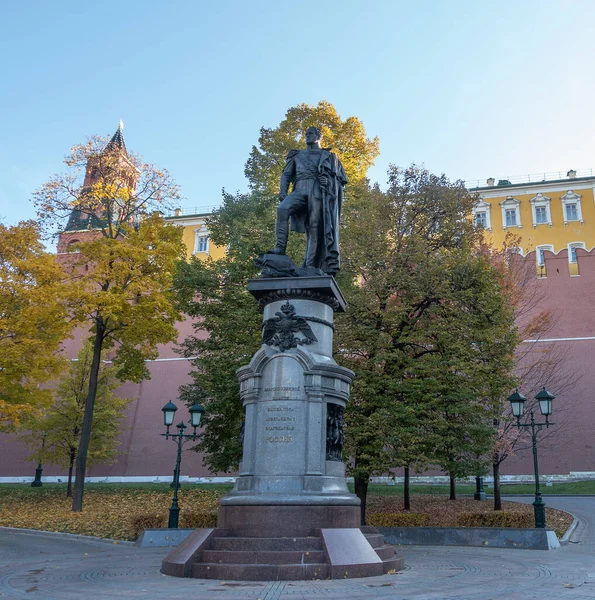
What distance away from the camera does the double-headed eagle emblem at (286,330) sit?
31.6ft

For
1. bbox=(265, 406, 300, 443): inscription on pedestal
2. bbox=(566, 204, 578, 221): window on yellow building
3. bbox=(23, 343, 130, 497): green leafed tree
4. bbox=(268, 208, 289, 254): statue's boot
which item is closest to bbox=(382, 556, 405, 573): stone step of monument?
bbox=(265, 406, 300, 443): inscription on pedestal

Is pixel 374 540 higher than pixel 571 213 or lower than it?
lower

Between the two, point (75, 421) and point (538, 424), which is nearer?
point (538, 424)

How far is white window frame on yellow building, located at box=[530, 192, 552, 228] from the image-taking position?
46531mm

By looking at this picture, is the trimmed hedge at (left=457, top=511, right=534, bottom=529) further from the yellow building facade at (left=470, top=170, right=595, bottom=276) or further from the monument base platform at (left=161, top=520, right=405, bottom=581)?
the yellow building facade at (left=470, top=170, right=595, bottom=276)

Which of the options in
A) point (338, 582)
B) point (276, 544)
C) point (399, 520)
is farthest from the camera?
point (399, 520)

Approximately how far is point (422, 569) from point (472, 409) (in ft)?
28.7

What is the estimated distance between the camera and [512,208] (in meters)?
47.6

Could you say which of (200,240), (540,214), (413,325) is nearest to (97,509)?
(413,325)

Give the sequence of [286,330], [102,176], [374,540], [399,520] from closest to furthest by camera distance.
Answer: [374,540] < [286,330] < [399,520] < [102,176]

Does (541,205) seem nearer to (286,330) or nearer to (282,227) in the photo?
(282,227)

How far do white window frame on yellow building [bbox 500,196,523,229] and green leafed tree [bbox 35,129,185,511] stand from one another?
30.4 meters

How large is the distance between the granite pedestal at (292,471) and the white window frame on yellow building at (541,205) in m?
40.9

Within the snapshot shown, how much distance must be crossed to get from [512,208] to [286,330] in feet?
138
